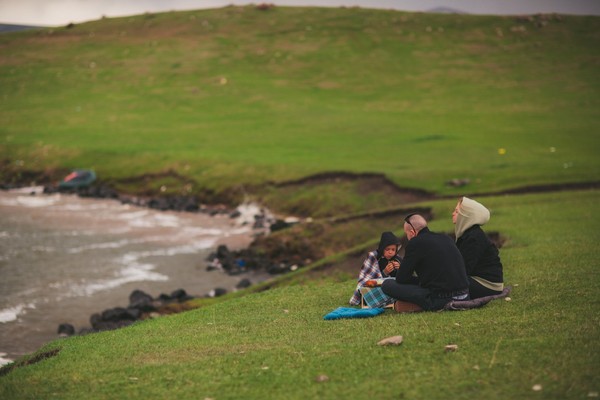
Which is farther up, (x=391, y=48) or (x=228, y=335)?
(x=391, y=48)

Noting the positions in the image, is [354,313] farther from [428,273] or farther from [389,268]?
[428,273]

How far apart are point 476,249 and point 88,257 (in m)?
26.6

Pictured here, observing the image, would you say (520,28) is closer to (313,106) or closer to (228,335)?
(313,106)

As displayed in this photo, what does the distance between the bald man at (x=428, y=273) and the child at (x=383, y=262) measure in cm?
114

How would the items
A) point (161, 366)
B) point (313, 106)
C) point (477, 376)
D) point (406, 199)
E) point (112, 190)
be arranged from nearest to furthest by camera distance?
1. point (477, 376)
2. point (161, 366)
3. point (406, 199)
4. point (112, 190)
5. point (313, 106)

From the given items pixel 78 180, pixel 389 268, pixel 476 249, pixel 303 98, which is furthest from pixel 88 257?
pixel 303 98

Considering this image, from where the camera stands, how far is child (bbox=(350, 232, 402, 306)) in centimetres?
1730

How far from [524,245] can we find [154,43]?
8765cm

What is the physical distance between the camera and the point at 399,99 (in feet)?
255

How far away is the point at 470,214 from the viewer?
15.9 metres

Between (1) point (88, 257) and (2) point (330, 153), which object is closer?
(1) point (88, 257)

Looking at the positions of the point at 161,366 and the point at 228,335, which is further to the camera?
the point at 228,335

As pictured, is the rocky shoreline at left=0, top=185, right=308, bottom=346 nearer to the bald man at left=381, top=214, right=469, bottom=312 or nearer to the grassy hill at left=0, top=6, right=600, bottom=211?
the grassy hill at left=0, top=6, right=600, bottom=211

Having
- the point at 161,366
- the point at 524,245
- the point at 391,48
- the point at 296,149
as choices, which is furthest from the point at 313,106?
the point at 161,366
